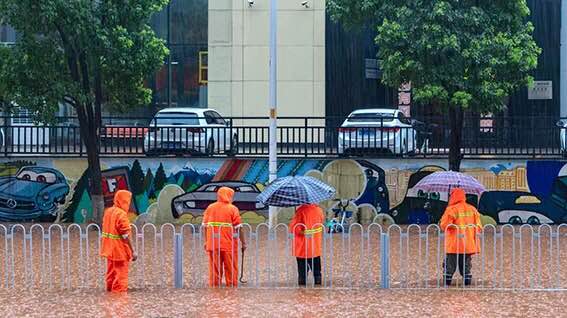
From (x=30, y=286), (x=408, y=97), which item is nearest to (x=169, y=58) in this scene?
(x=408, y=97)

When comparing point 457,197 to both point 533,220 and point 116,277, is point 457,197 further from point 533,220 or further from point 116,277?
point 533,220

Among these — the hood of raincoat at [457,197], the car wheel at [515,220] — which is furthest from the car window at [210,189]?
the hood of raincoat at [457,197]

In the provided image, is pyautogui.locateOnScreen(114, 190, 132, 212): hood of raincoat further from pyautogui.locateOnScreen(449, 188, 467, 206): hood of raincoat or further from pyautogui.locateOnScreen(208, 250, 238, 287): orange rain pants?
pyautogui.locateOnScreen(449, 188, 467, 206): hood of raincoat

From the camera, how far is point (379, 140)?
74.3 feet

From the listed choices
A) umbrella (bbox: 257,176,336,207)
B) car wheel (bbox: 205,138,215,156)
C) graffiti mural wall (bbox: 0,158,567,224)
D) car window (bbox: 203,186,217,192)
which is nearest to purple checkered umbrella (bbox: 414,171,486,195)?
umbrella (bbox: 257,176,336,207)

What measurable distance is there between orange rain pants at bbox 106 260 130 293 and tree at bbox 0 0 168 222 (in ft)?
28.1

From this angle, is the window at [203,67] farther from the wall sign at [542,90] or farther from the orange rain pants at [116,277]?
the orange rain pants at [116,277]

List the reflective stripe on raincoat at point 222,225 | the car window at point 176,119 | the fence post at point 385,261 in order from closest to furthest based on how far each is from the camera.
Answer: the fence post at point 385,261, the reflective stripe on raincoat at point 222,225, the car window at point 176,119

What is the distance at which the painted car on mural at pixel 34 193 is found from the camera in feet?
74.7

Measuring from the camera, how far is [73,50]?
20.5 metres

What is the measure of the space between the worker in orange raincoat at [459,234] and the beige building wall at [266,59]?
18.8 metres

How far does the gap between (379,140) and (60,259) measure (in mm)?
9843

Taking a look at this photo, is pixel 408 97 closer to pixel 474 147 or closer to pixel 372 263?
pixel 474 147

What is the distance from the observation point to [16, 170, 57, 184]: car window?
22797 millimetres
